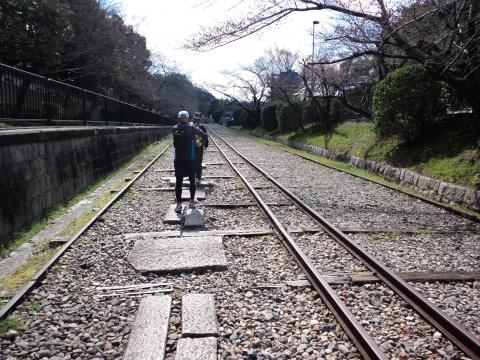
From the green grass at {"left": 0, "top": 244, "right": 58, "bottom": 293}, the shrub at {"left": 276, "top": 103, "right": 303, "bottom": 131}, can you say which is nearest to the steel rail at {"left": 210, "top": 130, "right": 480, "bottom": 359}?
the green grass at {"left": 0, "top": 244, "right": 58, "bottom": 293}

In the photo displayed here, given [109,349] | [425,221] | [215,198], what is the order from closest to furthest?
[109,349], [425,221], [215,198]

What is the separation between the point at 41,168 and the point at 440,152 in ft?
33.6

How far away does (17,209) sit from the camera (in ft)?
20.6

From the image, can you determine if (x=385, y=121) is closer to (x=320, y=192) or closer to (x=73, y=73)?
(x=320, y=192)

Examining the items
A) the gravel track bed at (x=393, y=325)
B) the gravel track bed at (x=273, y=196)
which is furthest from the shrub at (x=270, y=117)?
the gravel track bed at (x=393, y=325)

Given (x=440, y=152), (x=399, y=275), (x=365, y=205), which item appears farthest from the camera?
(x=440, y=152)

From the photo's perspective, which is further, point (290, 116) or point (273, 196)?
point (290, 116)

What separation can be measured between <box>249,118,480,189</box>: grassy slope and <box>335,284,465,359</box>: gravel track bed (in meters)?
6.01

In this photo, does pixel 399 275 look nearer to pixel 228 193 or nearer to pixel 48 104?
pixel 228 193

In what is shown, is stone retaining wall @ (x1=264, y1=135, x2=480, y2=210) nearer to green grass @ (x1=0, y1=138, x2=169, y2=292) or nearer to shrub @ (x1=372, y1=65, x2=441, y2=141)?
shrub @ (x1=372, y1=65, x2=441, y2=141)

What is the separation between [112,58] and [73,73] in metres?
2.36

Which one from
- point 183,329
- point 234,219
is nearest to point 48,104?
point 234,219

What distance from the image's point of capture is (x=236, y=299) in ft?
13.5

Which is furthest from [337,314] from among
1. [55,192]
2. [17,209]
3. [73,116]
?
[73,116]
